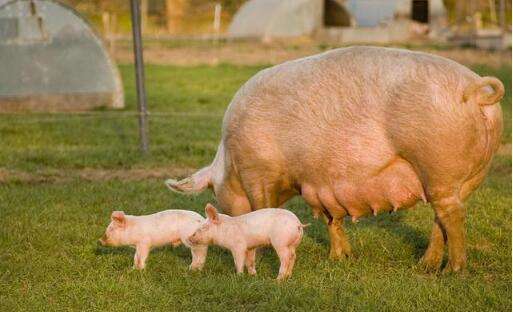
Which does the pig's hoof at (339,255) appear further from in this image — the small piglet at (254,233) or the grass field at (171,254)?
the small piglet at (254,233)

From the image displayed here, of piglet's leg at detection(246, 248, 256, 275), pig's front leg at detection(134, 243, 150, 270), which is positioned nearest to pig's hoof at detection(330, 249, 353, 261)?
piglet's leg at detection(246, 248, 256, 275)

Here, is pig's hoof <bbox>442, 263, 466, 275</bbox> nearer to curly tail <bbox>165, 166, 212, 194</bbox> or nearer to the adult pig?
the adult pig

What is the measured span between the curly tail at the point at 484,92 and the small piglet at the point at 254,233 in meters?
1.37

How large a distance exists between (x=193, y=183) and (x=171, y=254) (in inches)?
21.2

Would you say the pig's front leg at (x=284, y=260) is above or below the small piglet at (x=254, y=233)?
below

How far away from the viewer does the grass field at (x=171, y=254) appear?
6047 mm

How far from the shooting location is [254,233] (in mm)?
6570

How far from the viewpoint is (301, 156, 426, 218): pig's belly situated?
679cm

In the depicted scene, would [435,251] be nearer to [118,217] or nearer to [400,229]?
[400,229]

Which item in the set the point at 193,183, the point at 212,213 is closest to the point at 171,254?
the point at 193,183

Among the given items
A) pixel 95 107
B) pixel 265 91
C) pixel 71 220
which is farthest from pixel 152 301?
pixel 95 107

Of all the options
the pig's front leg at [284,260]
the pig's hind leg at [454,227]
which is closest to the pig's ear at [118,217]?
the pig's front leg at [284,260]

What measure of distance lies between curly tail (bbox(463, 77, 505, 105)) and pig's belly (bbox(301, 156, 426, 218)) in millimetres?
600

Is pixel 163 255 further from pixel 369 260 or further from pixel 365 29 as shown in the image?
pixel 365 29
